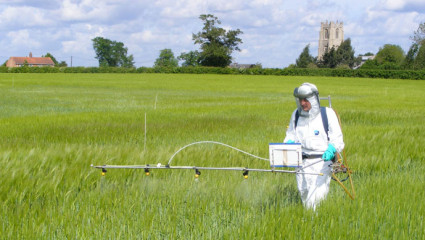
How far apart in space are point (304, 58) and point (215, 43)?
40282 mm

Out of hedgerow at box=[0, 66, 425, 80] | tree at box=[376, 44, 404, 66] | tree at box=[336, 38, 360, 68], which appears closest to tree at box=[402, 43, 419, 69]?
hedgerow at box=[0, 66, 425, 80]

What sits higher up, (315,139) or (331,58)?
(331,58)

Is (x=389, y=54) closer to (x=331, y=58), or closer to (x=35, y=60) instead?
(x=331, y=58)

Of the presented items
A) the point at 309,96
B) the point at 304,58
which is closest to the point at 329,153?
the point at 309,96

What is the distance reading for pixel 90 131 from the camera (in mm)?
11508

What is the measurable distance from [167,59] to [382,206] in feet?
512

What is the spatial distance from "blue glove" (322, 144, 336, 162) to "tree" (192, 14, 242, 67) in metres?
101

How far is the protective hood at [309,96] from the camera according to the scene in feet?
16.0

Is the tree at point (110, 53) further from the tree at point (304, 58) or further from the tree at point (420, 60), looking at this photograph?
the tree at point (420, 60)

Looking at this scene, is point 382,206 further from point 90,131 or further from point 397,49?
point 397,49

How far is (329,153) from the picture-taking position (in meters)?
4.75

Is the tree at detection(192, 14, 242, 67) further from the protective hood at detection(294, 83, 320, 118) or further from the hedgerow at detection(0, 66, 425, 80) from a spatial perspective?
the protective hood at detection(294, 83, 320, 118)

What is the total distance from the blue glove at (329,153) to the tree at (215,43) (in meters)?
101

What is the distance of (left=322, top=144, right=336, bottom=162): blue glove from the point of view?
4723 mm
